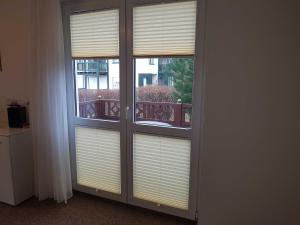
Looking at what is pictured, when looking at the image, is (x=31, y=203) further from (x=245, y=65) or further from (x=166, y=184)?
(x=245, y=65)

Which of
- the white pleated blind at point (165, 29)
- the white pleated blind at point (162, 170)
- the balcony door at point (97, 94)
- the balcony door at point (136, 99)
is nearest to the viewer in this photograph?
the white pleated blind at point (165, 29)

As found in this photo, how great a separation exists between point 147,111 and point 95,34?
1016mm

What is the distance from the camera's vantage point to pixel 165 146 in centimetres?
224

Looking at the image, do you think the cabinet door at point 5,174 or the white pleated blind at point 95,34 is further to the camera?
the cabinet door at point 5,174

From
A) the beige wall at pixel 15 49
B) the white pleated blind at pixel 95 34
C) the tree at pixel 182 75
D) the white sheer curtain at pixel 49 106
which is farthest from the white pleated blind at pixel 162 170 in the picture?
the beige wall at pixel 15 49

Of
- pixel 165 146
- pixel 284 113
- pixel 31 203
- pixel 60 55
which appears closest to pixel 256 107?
pixel 284 113

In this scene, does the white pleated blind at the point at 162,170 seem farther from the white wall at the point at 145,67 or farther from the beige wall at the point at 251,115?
the white wall at the point at 145,67

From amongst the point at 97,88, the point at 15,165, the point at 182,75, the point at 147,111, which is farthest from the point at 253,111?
the point at 15,165

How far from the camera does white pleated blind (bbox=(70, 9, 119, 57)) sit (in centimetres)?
228

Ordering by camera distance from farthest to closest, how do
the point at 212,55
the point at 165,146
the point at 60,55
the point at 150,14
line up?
the point at 60,55, the point at 165,146, the point at 150,14, the point at 212,55

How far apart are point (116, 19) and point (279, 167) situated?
2.01m

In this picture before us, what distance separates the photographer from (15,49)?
2.70m

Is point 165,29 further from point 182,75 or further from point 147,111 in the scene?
point 147,111

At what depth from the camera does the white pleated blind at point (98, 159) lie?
98.5 inches
